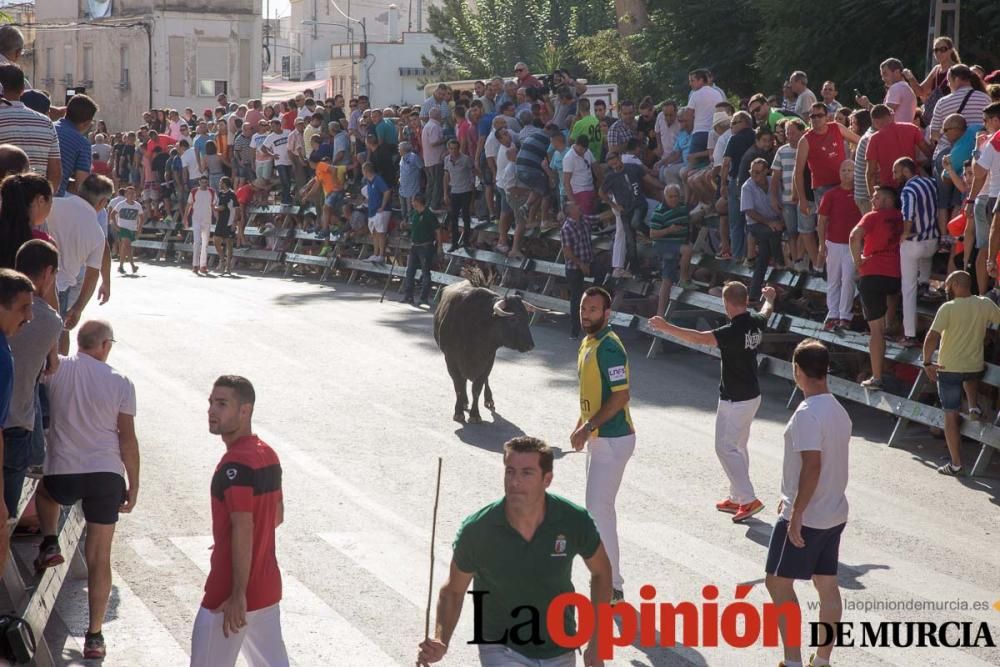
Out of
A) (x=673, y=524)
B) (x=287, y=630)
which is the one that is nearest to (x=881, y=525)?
(x=673, y=524)

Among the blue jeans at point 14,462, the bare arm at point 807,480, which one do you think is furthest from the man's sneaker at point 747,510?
the blue jeans at point 14,462

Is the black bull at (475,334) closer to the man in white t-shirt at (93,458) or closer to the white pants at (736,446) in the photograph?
the white pants at (736,446)

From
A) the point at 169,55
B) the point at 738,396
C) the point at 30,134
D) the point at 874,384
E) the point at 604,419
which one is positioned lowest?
the point at 874,384

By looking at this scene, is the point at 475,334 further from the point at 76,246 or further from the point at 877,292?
the point at 76,246

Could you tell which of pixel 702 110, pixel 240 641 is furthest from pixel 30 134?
pixel 702 110

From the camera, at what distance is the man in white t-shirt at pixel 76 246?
35.0 ft

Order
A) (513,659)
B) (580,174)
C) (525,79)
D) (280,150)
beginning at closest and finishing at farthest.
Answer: (513,659) < (580,174) < (525,79) < (280,150)

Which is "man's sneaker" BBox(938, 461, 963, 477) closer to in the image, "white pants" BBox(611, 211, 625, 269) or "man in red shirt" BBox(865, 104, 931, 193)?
"man in red shirt" BBox(865, 104, 931, 193)

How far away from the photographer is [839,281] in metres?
16.0

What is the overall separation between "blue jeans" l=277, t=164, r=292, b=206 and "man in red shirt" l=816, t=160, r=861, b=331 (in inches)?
655

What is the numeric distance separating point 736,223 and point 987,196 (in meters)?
4.88

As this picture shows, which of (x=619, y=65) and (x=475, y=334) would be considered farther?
(x=619, y=65)

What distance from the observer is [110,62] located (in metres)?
58.7

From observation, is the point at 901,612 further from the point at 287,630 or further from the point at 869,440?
the point at 869,440
